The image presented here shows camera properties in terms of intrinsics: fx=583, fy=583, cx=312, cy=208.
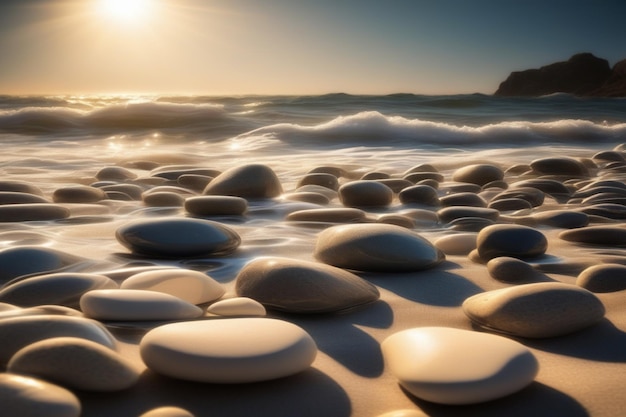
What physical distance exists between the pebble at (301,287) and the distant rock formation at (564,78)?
172 ft

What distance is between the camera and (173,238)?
1646mm

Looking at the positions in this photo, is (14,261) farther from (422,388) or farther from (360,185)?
(360,185)

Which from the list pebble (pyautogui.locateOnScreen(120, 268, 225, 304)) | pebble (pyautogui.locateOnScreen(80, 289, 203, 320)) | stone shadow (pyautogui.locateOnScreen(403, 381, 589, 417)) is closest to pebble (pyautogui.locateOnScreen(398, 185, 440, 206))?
pebble (pyautogui.locateOnScreen(120, 268, 225, 304))

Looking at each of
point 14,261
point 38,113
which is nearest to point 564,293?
point 14,261

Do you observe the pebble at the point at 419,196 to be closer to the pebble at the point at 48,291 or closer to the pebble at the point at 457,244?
the pebble at the point at 457,244

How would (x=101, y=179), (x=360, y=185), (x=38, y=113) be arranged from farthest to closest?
1. (x=38, y=113)
2. (x=101, y=179)
3. (x=360, y=185)

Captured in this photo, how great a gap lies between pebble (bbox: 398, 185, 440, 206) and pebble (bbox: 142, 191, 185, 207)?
3.38 ft

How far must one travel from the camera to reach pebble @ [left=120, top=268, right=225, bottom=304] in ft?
4.04

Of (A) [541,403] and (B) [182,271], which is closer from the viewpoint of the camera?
(A) [541,403]

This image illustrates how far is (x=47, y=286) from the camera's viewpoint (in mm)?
1201

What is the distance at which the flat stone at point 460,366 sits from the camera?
0.78m

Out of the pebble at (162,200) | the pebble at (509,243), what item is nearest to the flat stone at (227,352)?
the pebble at (509,243)

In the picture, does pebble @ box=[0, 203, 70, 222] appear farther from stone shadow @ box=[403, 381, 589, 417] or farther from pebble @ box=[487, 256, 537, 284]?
stone shadow @ box=[403, 381, 589, 417]

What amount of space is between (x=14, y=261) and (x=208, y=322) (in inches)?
30.2
